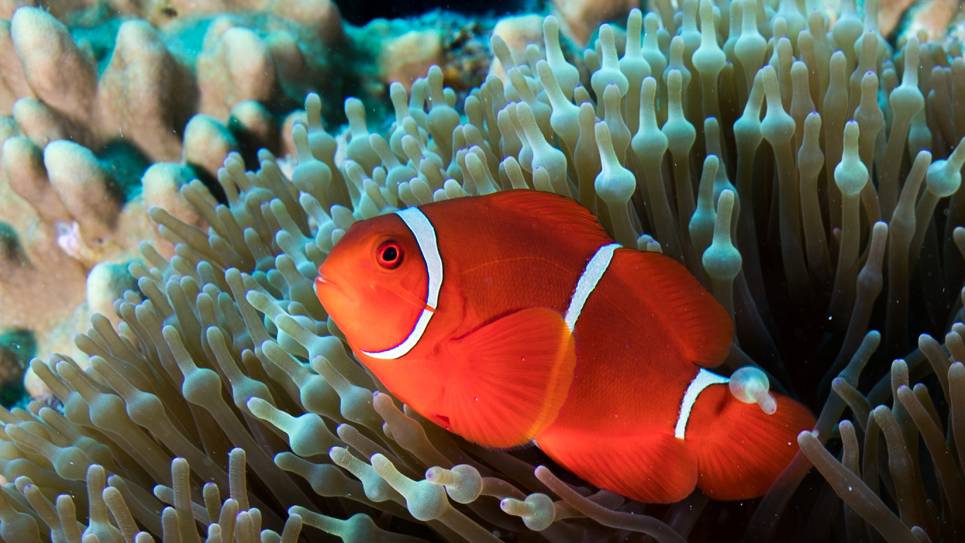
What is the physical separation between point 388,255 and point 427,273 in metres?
0.05

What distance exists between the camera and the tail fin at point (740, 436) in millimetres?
1063

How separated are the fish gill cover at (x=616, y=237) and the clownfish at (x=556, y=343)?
0.06 m

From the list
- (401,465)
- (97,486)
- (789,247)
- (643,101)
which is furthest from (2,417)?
(789,247)

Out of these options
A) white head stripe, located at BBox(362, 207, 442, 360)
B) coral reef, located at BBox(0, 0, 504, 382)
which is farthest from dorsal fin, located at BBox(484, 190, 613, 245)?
coral reef, located at BBox(0, 0, 504, 382)

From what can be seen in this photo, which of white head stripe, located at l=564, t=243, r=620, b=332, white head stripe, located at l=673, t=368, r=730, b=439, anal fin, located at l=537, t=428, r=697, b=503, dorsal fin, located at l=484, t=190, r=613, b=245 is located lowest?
anal fin, located at l=537, t=428, r=697, b=503

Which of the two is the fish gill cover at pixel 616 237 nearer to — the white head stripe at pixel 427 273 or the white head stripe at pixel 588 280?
the white head stripe at pixel 427 273

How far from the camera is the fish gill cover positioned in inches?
42.4

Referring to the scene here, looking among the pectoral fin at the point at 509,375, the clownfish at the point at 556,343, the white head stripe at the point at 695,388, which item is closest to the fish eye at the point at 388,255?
the clownfish at the point at 556,343

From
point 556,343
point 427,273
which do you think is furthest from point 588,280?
point 427,273

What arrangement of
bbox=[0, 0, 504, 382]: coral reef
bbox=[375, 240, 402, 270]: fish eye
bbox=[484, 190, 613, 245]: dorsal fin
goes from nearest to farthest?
1. bbox=[375, 240, 402, 270]: fish eye
2. bbox=[484, 190, 613, 245]: dorsal fin
3. bbox=[0, 0, 504, 382]: coral reef

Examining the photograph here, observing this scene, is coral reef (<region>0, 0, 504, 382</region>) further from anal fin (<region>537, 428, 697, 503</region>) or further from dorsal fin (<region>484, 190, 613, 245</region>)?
anal fin (<region>537, 428, 697, 503</region>)

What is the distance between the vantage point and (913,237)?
1.38 m

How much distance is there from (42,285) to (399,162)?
4.36ft

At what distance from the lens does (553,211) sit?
3.58ft
